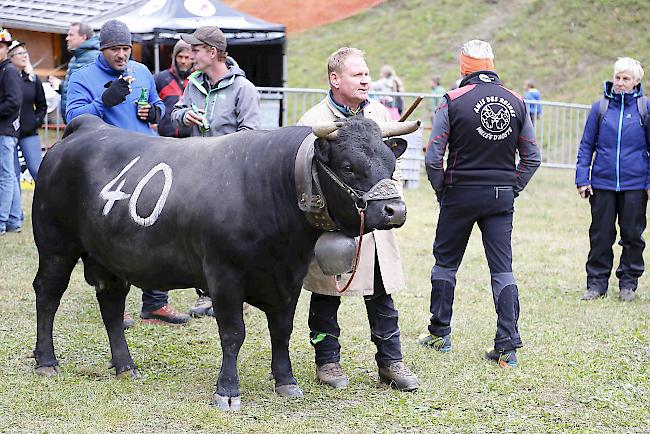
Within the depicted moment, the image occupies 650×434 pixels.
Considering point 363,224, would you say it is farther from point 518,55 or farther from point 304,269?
point 518,55

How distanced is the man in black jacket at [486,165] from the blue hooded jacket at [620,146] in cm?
243

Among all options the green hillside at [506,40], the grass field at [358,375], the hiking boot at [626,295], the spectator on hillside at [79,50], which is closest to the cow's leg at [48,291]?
the grass field at [358,375]

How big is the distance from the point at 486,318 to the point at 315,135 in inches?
143

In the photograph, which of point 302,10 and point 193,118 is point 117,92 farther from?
point 302,10

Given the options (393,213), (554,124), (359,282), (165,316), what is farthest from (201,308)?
(554,124)

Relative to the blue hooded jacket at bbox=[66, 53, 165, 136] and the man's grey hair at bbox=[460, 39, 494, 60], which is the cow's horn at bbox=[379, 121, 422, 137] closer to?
the man's grey hair at bbox=[460, 39, 494, 60]

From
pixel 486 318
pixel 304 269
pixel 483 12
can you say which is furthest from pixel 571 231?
pixel 483 12

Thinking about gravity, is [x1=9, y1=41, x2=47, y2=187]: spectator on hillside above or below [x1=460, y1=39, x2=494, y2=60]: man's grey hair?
below

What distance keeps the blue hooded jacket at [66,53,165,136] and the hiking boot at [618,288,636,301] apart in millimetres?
4767

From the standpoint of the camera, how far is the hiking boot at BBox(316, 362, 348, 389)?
6.04 meters

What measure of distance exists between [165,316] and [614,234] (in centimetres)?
439

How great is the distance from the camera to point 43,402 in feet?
18.2

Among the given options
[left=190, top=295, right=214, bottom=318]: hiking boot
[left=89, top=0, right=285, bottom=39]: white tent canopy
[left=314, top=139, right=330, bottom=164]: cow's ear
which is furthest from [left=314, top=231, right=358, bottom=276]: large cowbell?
[left=89, top=0, right=285, bottom=39]: white tent canopy

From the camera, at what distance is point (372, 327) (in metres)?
6.09
